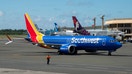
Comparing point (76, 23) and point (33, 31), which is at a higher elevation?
point (76, 23)

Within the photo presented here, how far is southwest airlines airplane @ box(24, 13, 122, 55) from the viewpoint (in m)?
49.3

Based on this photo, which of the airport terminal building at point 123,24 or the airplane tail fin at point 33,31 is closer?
the airplane tail fin at point 33,31

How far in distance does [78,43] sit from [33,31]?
34.8 ft

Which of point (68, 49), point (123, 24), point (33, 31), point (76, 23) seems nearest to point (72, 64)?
point (68, 49)

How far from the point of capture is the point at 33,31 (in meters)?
59.6

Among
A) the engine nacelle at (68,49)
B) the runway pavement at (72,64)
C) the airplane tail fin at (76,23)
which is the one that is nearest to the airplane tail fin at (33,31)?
the engine nacelle at (68,49)

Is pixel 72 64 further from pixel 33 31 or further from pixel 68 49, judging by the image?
pixel 33 31

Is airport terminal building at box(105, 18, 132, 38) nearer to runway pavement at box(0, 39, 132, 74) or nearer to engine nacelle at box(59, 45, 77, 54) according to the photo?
engine nacelle at box(59, 45, 77, 54)

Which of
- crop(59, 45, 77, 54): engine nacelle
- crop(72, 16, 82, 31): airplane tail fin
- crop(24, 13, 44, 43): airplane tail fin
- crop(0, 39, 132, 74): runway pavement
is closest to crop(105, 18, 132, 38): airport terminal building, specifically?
crop(72, 16, 82, 31): airplane tail fin

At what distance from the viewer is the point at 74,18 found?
118 metres

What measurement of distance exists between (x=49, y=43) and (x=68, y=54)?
4.70 metres

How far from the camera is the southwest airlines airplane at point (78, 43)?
1942 inches

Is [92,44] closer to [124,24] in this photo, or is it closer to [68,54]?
[68,54]

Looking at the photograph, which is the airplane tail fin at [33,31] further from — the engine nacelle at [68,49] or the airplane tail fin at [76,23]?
the airplane tail fin at [76,23]
